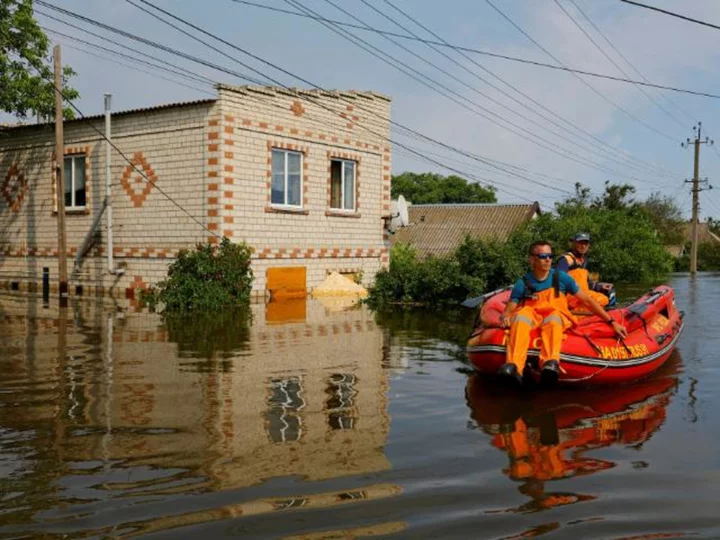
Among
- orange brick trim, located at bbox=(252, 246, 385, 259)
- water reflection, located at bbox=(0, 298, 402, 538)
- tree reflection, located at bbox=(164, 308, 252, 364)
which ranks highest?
orange brick trim, located at bbox=(252, 246, 385, 259)

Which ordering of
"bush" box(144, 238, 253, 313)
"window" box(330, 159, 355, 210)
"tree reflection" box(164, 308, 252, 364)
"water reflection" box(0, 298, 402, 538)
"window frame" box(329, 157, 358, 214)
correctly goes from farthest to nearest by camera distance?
1. "window" box(330, 159, 355, 210)
2. "window frame" box(329, 157, 358, 214)
3. "bush" box(144, 238, 253, 313)
4. "tree reflection" box(164, 308, 252, 364)
5. "water reflection" box(0, 298, 402, 538)

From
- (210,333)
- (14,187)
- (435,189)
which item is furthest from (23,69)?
(435,189)

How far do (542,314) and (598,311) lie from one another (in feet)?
2.65

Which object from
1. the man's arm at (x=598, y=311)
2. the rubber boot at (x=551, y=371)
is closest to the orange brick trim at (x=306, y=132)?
the man's arm at (x=598, y=311)

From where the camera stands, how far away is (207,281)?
19453 millimetres

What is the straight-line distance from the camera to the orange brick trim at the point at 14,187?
24859 mm

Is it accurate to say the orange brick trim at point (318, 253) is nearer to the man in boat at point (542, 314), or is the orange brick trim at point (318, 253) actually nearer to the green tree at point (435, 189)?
the man in boat at point (542, 314)

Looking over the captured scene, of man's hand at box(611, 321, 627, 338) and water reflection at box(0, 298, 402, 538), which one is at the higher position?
man's hand at box(611, 321, 627, 338)

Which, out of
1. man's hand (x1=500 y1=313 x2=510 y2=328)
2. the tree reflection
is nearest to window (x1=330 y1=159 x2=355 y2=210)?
the tree reflection

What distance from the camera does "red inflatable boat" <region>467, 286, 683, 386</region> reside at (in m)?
9.05

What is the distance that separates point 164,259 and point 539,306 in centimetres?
1422

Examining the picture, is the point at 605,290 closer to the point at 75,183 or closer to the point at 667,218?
the point at 75,183

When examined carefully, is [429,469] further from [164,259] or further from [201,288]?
[164,259]

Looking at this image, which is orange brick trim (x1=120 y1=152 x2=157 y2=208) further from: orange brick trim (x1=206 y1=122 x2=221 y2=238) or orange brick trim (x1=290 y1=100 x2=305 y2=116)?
orange brick trim (x1=290 y1=100 x2=305 y2=116)
